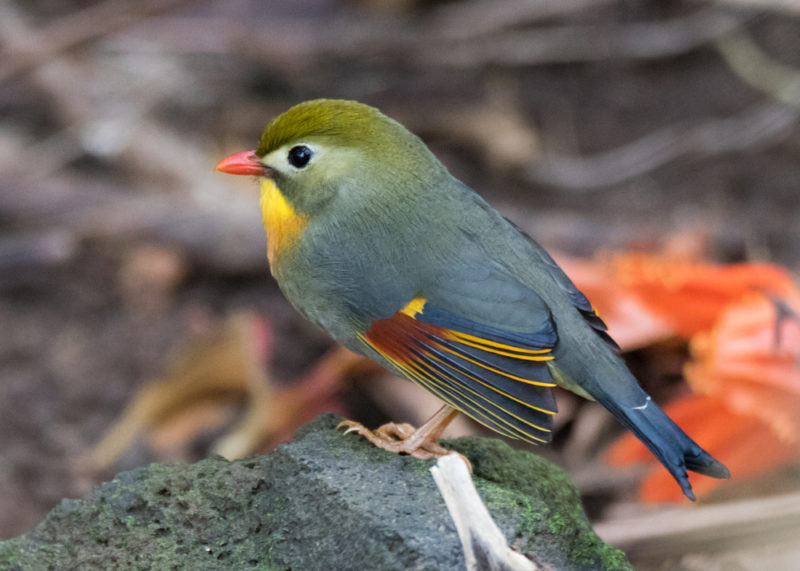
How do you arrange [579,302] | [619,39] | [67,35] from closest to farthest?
[579,302] < [67,35] < [619,39]

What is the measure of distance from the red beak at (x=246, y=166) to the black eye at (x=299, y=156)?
4.2 inches

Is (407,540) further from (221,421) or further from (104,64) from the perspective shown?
(104,64)

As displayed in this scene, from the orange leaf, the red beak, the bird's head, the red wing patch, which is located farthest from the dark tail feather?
the orange leaf

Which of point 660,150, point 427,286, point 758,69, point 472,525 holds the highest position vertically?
point 758,69

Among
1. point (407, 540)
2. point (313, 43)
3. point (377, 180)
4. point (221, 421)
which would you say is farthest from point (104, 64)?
point (407, 540)

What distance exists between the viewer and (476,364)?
2.94 meters

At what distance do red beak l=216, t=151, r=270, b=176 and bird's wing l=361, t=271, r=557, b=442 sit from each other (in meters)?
0.66

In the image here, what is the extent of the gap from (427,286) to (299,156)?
614 mm

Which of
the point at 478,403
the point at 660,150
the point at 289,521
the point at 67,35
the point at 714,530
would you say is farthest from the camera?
the point at 660,150

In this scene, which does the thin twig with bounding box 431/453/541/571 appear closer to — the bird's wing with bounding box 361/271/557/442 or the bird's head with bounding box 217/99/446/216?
the bird's wing with bounding box 361/271/557/442

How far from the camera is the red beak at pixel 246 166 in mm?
3312

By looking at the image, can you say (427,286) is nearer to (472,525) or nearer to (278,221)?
(278,221)

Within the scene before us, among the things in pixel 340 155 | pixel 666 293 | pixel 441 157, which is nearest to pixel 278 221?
pixel 340 155

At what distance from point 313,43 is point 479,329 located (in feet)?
17.6
